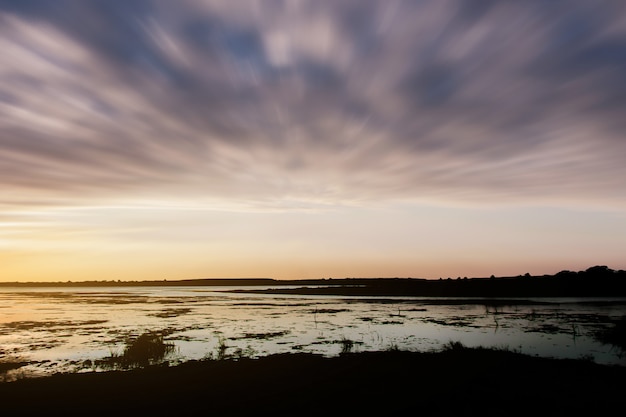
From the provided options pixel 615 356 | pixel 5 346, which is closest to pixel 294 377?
pixel 615 356

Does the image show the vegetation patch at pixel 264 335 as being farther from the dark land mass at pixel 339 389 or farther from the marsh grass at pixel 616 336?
the marsh grass at pixel 616 336

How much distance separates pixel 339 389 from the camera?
14703 millimetres

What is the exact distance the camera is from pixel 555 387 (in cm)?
1466

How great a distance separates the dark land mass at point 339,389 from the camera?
12.6m

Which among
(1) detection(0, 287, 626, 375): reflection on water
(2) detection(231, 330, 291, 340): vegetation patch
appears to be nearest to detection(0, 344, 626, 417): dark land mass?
(1) detection(0, 287, 626, 375): reflection on water

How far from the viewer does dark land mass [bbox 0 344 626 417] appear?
41.4ft

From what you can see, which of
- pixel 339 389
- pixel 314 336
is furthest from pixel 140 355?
pixel 314 336

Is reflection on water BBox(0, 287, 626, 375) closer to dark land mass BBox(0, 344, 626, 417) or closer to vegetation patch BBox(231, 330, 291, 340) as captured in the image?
vegetation patch BBox(231, 330, 291, 340)

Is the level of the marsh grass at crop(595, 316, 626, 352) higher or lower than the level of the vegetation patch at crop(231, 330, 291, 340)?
higher

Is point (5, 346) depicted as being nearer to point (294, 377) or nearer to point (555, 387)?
point (294, 377)

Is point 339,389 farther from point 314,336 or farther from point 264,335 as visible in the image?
point 264,335

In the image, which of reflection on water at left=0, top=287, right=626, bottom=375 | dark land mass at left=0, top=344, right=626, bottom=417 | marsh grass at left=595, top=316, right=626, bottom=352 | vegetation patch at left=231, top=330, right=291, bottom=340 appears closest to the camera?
dark land mass at left=0, top=344, right=626, bottom=417

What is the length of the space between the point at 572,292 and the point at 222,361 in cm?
7925

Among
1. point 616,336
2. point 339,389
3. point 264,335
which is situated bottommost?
point 339,389
